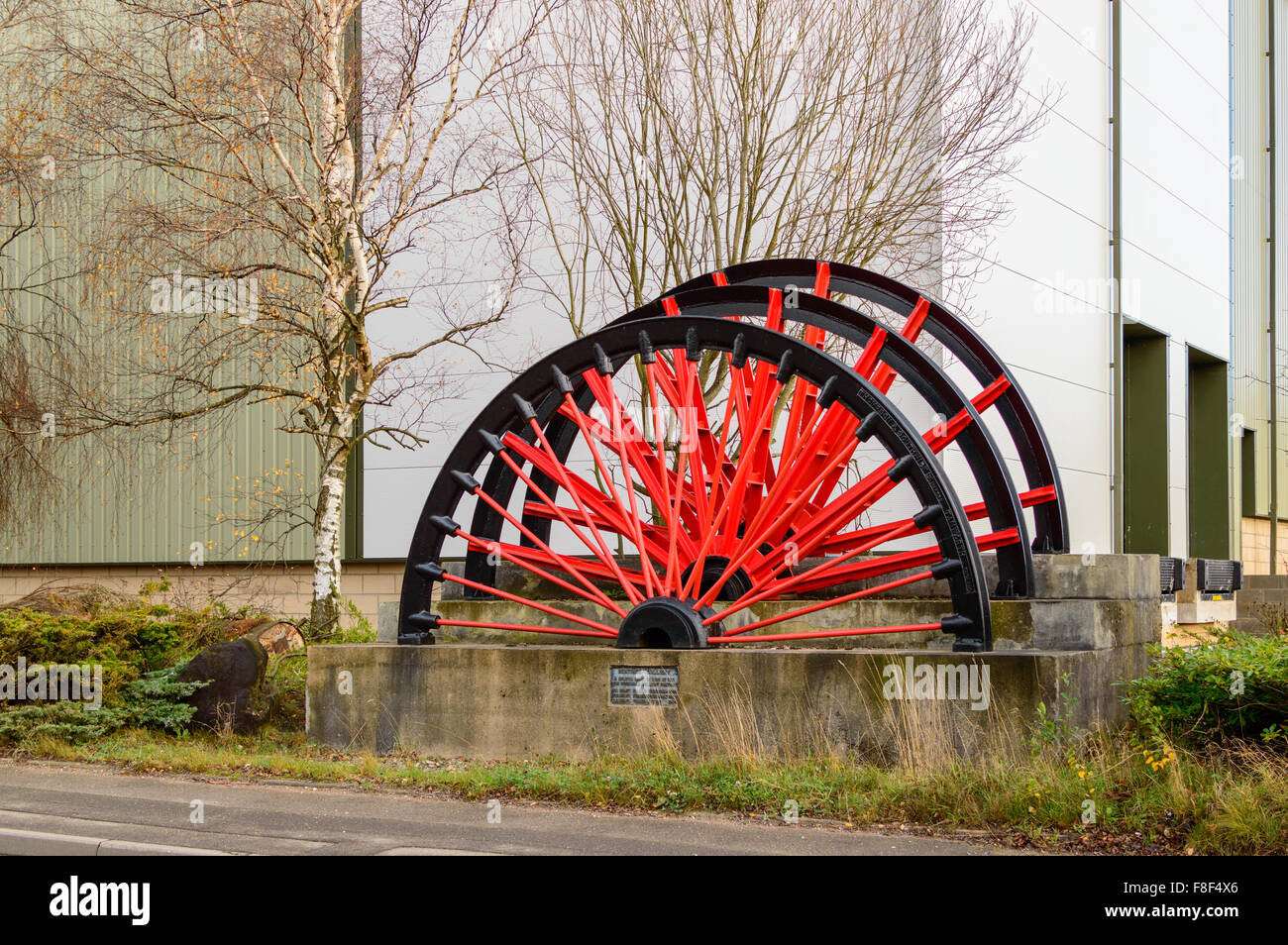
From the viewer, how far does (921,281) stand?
1734 cm

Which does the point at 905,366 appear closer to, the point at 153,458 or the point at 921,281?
the point at 921,281

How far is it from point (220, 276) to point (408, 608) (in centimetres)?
485

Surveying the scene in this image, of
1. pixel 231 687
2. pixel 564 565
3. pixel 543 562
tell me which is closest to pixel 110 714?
pixel 231 687

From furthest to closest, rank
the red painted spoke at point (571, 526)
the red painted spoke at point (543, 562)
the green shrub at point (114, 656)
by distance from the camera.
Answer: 1. the green shrub at point (114, 656)
2. the red painted spoke at point (543, 562)
3. the red painted spoke at point (571, 526)

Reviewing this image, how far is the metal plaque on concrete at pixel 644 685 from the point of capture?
11578 millimetres

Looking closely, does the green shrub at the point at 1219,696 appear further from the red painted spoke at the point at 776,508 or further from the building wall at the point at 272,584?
the building wall at the point at 272,584

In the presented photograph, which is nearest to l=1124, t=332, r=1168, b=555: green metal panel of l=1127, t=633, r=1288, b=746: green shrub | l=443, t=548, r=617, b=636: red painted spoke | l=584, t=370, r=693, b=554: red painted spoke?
l=1127, t=633, r=1288, b=746: green shrub

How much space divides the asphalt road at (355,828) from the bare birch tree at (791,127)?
28.0 ft

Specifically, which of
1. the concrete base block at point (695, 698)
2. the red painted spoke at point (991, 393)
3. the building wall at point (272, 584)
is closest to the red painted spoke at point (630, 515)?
the concrete base block at point (695, 698)

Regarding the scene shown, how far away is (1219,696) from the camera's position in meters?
10.3

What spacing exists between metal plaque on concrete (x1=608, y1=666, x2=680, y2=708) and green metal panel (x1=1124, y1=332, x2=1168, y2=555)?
1344cm

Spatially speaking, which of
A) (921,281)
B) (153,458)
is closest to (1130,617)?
(921,281)

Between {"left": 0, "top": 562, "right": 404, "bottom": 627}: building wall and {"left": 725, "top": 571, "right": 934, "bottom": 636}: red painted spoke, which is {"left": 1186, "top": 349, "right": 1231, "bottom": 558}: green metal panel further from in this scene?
{"left": 725, "top": 571, "right": 934, "bottom": 636}: red painted spoke

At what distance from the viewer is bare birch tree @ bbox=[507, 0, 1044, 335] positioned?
1653 centimetres
